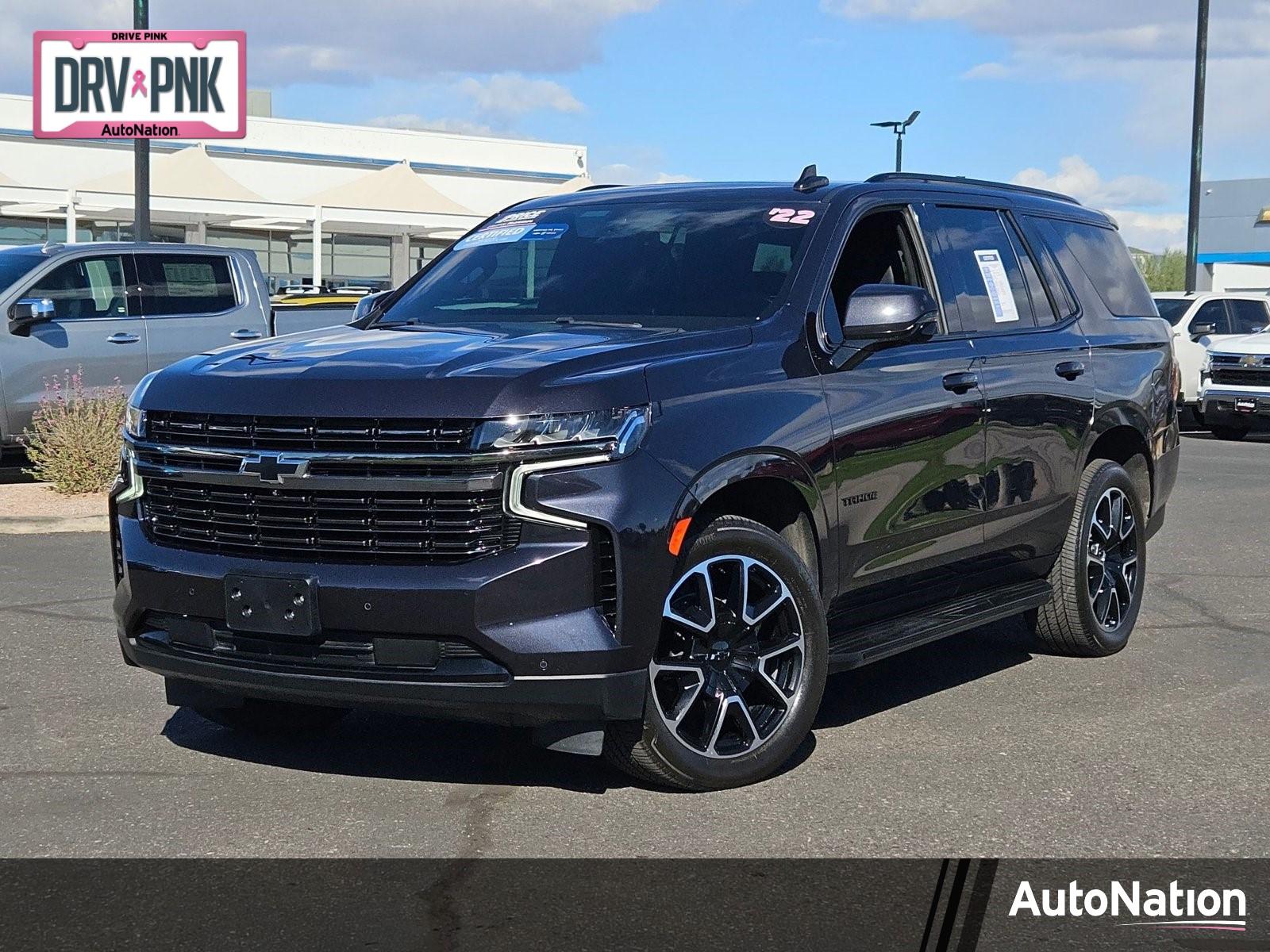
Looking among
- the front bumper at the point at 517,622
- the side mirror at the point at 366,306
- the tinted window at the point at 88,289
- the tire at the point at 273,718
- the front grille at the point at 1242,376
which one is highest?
the tinted window at the point at 88,289

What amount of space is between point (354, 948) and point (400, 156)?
5617 cm

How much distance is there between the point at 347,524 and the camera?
16.2 feet

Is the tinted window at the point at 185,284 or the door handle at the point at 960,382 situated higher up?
the tinted window at the point at 185,284

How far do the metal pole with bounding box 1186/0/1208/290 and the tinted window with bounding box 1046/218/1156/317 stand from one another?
2208 centimetres

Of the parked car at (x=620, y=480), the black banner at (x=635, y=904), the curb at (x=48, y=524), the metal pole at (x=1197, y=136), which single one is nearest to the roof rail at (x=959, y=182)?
the parked car at (x=620, y=480)

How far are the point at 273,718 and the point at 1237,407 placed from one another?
56.9 feet

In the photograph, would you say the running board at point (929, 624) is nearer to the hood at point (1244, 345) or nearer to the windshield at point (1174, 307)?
the hood at point (1244, 345)

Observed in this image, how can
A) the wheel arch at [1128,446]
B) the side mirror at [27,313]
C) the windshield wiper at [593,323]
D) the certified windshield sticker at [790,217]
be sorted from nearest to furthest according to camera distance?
the windshield wiper at [593,323] → the certified windshield sticker at [790,217] → the wheel arch at [1128,446] → the side mirror at [27,313]

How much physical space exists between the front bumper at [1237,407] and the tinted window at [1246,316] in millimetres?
2531

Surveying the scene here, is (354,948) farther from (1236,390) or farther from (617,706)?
(1236,390)

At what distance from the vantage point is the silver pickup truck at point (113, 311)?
1340 centimetres

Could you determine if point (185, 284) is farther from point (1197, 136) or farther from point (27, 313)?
point (1197, 136)

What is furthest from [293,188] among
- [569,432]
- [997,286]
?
[569,432]

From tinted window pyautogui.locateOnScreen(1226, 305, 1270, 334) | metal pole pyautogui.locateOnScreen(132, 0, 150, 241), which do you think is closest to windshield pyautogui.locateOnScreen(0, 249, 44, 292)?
metal pole pyautogui.locateOnScreen(132, 0, 150, 241)
